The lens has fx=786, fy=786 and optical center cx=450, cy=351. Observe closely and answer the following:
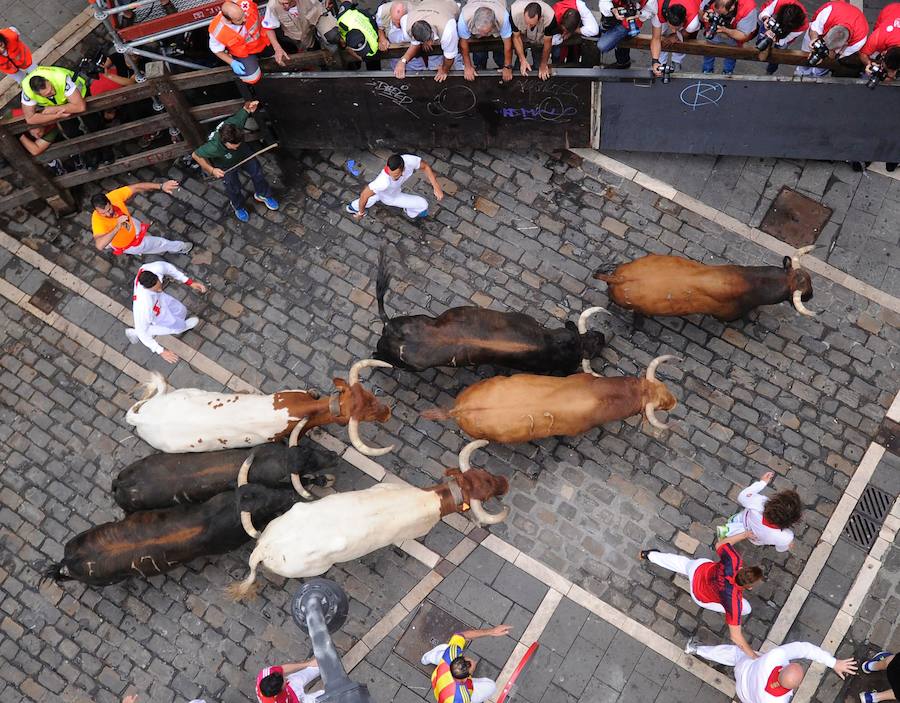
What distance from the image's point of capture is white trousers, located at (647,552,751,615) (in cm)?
845

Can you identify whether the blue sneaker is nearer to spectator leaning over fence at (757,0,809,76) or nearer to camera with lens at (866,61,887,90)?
spectator leaning over fence at (757,0,809,76)

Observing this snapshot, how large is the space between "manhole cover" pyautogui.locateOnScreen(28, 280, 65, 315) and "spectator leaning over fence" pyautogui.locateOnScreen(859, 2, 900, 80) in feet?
35.1

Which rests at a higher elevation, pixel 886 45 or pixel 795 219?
pixel 886 45

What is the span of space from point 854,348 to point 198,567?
8626mm

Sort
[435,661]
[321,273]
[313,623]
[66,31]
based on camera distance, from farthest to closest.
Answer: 1. [66,31]
2. [321,273]
3. [435,661]
4. [313,623]

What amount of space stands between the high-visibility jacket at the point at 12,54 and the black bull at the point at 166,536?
20.2ft

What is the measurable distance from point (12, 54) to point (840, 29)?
10.2 m

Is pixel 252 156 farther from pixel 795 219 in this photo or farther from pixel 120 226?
pixel 795 219

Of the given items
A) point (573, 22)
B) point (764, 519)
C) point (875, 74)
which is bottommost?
point (764, 519)

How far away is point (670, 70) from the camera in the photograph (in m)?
9.69

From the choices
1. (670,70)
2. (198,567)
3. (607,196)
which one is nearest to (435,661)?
(198,567)

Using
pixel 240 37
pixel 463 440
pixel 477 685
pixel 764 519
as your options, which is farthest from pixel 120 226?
pixel 764 519

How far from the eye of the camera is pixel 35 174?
412 inches

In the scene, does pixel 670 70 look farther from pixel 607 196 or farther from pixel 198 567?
pixel 198 567
